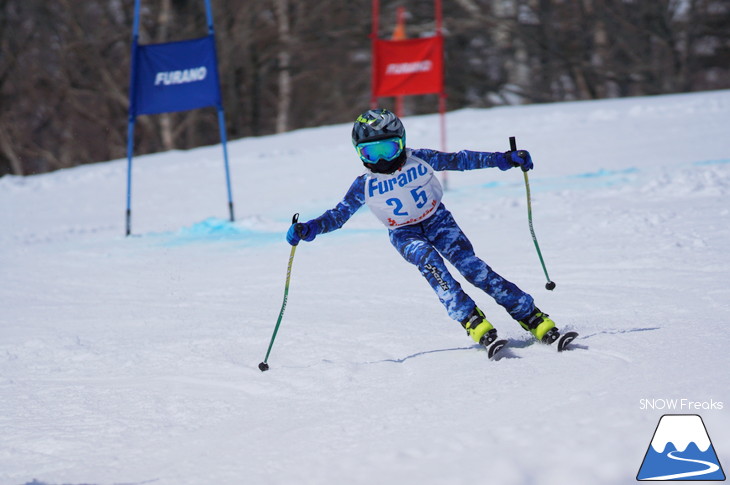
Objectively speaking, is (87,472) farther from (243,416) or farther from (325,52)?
(325,52)

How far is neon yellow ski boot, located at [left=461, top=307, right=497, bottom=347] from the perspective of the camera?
4.13 m

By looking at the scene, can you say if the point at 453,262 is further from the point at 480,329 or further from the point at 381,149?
the point at 381,149

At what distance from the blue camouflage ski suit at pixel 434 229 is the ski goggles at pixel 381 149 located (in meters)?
0.12

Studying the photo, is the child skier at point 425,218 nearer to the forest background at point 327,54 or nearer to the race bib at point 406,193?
the race bib at point 406,193

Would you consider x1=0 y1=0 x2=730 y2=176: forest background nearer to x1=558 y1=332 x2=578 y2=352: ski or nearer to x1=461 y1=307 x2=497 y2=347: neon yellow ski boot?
x1=461 y1=307 x2=497 y2=347: neon yellow ski boot

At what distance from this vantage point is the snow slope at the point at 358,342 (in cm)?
312

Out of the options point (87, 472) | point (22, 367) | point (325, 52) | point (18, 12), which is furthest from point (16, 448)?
point (18, 12)

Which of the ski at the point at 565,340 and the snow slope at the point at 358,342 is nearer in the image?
the snow slope at the point at 358,342

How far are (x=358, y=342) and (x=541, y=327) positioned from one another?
1.11 metres

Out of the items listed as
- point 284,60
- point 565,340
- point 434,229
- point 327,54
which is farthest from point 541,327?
point 284,60

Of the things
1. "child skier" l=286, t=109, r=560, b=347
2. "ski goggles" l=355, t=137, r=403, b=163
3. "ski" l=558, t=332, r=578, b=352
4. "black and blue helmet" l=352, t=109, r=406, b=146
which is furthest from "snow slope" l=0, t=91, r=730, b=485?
"black and blue helmet" l=352, t=109, r=406, b=146

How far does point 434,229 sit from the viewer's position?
14.5 ft

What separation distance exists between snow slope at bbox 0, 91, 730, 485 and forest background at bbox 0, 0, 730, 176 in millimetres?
12216

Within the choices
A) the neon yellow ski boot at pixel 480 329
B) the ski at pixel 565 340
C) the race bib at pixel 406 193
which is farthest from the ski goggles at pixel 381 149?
the ski at pixel 565 340
